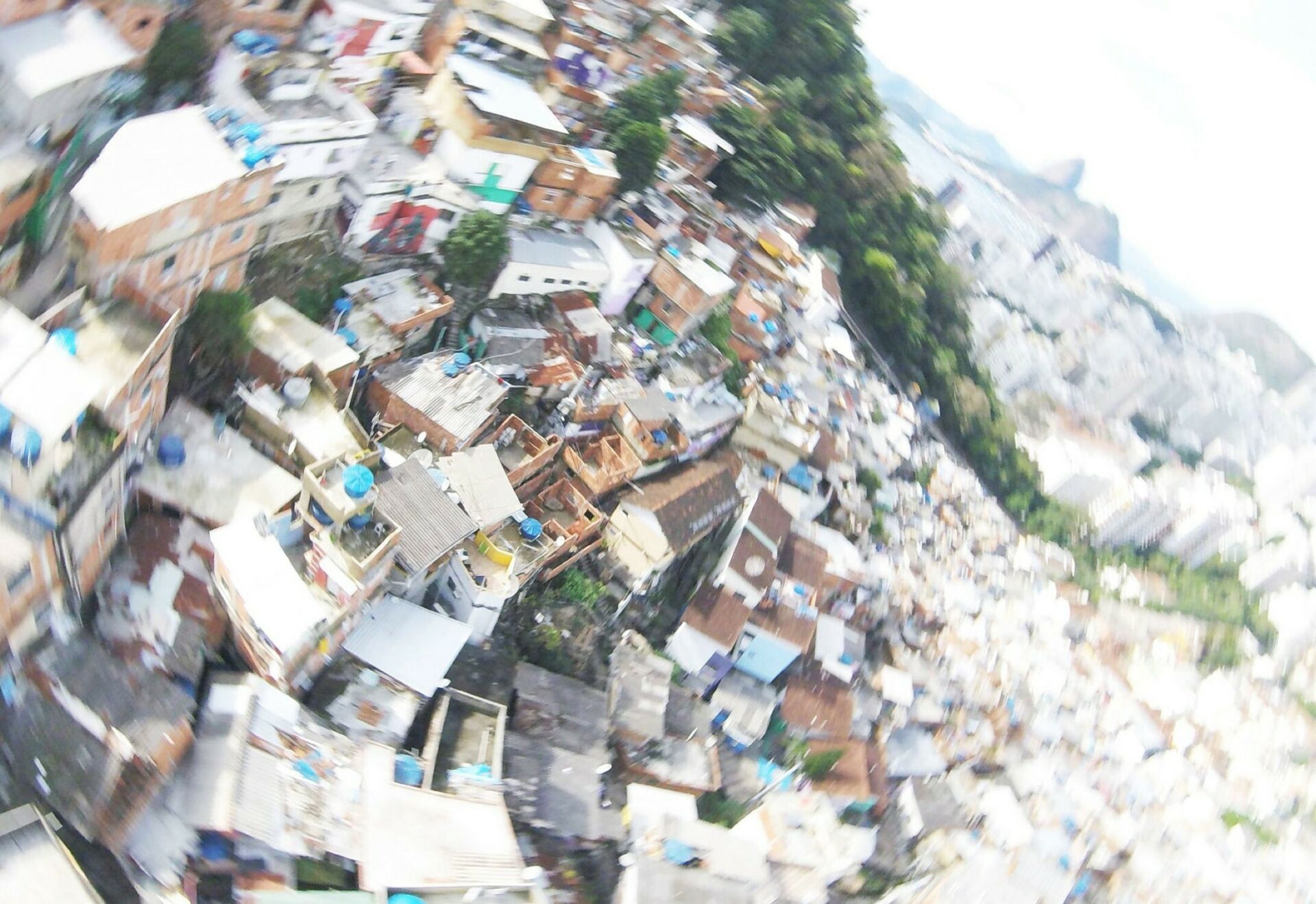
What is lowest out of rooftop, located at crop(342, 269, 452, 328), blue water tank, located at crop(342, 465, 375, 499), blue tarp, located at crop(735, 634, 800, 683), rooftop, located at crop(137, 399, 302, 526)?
blue tarp, located at crop(735, 634, 800, 683)

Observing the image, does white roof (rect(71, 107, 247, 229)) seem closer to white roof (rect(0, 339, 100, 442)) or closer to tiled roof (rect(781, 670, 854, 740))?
white roof (rect(0, 339, 100, 442))

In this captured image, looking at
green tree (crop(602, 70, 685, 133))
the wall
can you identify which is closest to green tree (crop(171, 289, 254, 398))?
the wall

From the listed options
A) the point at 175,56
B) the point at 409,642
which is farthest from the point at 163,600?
the point at 175,56

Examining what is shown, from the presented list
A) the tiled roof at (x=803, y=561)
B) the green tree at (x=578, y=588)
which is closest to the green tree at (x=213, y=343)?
the green tree at (x=578, y=588)

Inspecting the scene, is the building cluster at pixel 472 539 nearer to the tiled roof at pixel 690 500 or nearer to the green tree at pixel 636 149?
the tiled roof at pixel 690 500

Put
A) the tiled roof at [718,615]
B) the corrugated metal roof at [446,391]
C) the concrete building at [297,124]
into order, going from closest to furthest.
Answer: the concrete building at [297,124]
the corrugated metal roof at [446,391]
the tiled roof at [718,615]

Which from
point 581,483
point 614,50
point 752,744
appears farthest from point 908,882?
point 614,50

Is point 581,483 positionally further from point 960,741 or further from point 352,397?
point 960,741
